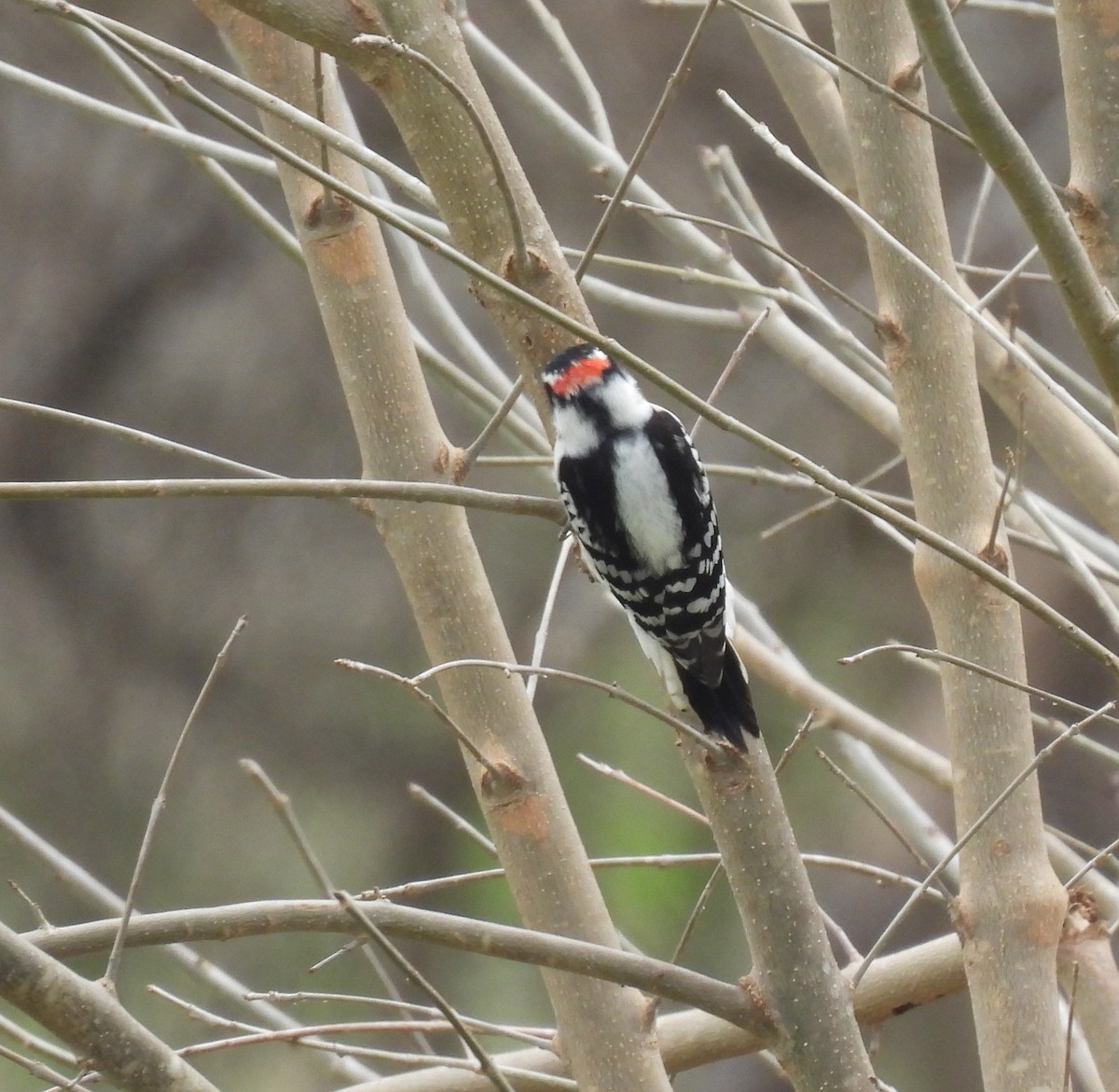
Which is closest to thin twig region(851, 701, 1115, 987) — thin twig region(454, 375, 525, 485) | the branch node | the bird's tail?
the bird's tail

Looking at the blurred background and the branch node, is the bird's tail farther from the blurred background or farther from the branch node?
the blurred background

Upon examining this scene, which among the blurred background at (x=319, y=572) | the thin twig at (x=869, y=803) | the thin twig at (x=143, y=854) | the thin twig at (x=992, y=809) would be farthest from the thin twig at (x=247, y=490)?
the blurred background at (x=319, y=572)

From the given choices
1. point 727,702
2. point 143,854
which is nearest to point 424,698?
point 143,854

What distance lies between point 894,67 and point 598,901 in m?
1.12

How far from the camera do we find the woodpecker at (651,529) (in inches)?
71.7

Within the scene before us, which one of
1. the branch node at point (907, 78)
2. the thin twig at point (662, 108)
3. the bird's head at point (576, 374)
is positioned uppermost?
the branch node at point (907, 78)

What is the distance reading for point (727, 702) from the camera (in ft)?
5.39

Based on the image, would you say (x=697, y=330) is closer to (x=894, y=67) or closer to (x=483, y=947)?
(x=894, y=67)

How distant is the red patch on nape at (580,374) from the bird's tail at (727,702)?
0.44 meters

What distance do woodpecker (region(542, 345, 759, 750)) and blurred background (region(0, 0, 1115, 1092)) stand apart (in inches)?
135

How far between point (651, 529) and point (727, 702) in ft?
1.33

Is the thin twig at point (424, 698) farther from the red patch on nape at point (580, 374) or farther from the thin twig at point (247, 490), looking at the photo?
the red patch on nape at point (580, 374)

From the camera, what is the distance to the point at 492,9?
5453mm

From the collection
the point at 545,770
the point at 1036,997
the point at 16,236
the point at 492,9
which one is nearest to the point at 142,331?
the point at 16,236
